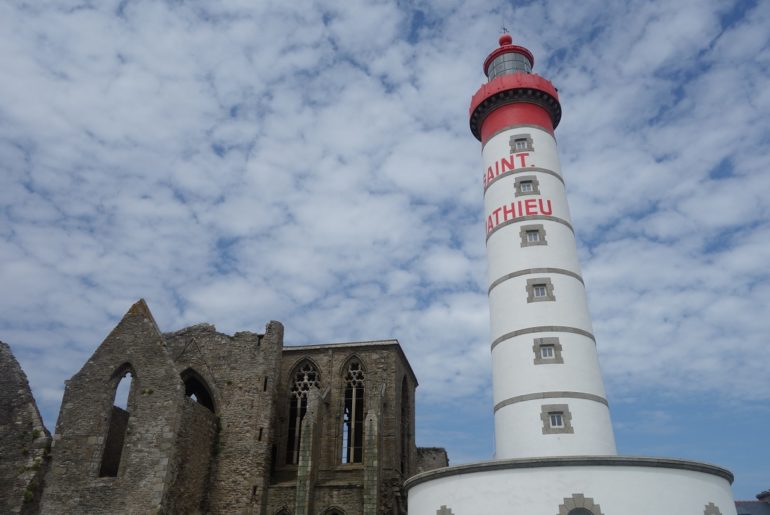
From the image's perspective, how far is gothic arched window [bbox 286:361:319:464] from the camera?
24756mm

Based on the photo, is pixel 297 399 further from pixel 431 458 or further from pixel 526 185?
pixel 526 185

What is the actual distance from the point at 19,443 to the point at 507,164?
18864 mm

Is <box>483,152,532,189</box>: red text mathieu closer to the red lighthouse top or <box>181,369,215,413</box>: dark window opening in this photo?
the red lighthouse top

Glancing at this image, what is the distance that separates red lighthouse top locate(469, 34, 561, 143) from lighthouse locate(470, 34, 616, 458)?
0.12ft

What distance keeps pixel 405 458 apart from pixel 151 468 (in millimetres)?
10805

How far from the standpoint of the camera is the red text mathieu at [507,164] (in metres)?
21.0

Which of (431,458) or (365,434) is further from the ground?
(431,458)

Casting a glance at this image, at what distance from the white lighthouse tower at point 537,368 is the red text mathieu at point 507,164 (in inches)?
1.6

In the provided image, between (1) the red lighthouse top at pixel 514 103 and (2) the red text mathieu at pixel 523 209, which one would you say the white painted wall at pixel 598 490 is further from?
(1) the red lighthouse top at pixel 514 103

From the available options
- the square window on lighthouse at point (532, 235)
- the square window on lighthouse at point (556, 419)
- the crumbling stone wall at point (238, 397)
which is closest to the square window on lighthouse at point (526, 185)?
the square window on lighthouse at point (532, 235)

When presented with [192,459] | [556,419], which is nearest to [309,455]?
[192,459]

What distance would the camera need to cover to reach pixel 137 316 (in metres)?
21.2

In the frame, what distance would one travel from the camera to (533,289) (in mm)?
18844

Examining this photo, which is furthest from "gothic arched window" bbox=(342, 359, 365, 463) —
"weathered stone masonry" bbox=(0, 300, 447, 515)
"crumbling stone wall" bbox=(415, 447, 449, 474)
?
"crumbling stone wall" bbox=(415, 447, 449, 474)
